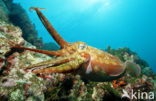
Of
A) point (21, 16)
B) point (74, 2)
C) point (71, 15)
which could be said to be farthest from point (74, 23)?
point (21, 16)

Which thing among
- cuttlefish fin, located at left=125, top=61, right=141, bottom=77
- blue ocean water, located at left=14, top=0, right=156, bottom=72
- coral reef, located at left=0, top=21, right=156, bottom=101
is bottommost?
coral reef, located at left=0, top=21, right=156, bottom=101

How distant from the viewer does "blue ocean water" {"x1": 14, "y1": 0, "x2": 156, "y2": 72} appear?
10693 centimetres

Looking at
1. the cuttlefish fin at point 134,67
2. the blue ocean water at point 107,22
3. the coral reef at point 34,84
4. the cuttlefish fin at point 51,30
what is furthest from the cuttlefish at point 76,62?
the blue ocean water at point 107,22

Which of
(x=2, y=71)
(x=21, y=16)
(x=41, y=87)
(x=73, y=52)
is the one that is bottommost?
(x=41, y=87)

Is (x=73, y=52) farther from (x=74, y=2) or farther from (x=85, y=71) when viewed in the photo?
(x=74, y=2)

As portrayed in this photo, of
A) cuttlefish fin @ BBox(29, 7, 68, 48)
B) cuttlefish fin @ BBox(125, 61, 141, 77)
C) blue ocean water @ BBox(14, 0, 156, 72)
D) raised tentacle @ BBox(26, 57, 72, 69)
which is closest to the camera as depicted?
raised tentacle @ BBox(26, 57, 72, 69)

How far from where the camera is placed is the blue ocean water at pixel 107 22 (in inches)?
4210

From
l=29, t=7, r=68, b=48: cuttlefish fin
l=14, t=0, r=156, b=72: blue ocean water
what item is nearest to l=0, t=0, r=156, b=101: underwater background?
l=29, t=7, r=68, b=48: cuttlefish fin

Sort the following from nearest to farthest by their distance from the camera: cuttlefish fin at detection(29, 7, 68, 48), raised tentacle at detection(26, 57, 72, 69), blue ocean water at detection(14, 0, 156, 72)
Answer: raised tentacle at detection(26, 57, 72, 69), cuttlefish fin at detection(29, 7, 68, 48), blue ocean water at detection(14, 0, 156, 72)

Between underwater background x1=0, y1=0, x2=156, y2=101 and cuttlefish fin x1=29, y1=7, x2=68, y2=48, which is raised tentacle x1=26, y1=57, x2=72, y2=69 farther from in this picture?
cuttlefish fin x1=29, y1=7, x2=68, y2=48

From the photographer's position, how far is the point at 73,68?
7.01ft

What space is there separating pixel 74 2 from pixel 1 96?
366ft

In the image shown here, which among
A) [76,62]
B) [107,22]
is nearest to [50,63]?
[76,62]

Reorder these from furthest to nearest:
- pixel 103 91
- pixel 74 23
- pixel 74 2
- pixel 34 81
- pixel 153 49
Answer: pixel 153 49
pixel 74 23
pixel 74 2
pixel 103 91
pixel 34 81
